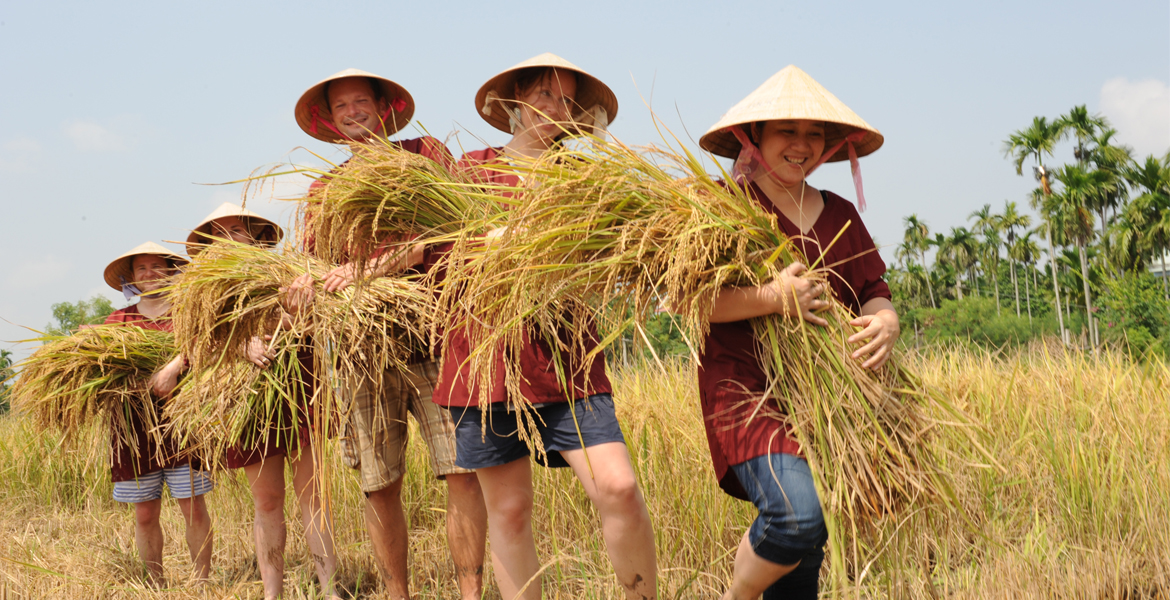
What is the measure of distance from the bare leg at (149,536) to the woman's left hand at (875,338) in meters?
3.38

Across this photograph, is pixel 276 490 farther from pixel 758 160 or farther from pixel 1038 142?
pixel 1038 142

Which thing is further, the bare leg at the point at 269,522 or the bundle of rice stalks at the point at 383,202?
the bare leg at the point at 269,522

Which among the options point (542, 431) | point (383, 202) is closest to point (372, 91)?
point (383, 202)

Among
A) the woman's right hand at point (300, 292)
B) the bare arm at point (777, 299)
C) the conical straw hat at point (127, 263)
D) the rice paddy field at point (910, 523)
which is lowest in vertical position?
the rice paddy field at point (910, 523)

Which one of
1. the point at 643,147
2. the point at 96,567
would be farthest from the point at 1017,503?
the point at 96,567

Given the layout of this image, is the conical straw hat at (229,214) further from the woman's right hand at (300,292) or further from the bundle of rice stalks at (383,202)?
Result: the bundle of rice stalks at (383,202)

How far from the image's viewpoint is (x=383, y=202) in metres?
2.19

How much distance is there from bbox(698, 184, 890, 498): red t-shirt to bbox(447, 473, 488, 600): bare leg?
39.9 inches

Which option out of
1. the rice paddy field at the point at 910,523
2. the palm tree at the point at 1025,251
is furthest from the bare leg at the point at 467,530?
the palm tree at the point at 1025,251

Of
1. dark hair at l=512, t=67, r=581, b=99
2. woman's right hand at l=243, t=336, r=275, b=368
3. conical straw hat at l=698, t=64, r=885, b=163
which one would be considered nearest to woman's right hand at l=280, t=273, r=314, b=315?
woman's right hand at l=243, t=336, r=275, b=368

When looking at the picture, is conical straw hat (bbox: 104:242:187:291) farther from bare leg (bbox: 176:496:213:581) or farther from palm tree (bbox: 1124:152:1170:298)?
palm tree (bbox: 1124:152:1170:298)

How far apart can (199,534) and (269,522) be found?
648mm

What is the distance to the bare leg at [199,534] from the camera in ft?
11.9

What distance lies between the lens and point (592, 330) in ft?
7.59
